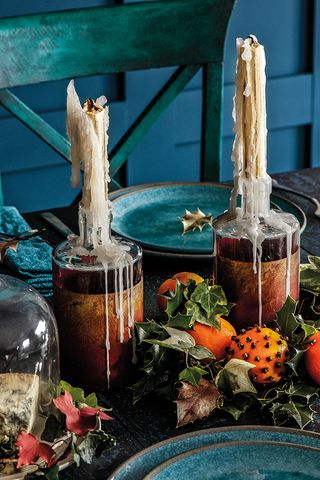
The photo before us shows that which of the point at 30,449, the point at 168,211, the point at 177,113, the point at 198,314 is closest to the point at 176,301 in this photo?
the point at 198,314

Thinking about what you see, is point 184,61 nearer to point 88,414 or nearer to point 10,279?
point 10,279

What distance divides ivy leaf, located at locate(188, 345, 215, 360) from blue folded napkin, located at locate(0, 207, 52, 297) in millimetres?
311

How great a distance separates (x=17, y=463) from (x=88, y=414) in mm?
75

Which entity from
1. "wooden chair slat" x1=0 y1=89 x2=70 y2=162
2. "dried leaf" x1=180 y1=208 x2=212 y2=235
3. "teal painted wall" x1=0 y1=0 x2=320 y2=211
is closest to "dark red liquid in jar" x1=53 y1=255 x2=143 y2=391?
"dried leaf" x1=180 y1=208 x2=212 y2=235

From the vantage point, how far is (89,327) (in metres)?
0.97

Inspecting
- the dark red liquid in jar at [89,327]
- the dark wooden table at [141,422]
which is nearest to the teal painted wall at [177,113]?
the dark wooden table at [141,422]

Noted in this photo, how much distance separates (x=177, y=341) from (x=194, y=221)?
444 millimetres

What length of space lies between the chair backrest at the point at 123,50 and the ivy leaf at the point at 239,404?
2.95 ft

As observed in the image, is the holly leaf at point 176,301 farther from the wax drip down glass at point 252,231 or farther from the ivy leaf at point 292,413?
the ivy leaf at point 292,413

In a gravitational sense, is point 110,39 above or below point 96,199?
above

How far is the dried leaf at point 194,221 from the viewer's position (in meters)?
1.39

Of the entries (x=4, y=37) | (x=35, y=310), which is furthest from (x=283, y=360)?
(x=4, y=37)

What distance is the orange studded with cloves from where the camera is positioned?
96cm

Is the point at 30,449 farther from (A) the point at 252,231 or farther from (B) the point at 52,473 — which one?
(A) the point at 252,231
